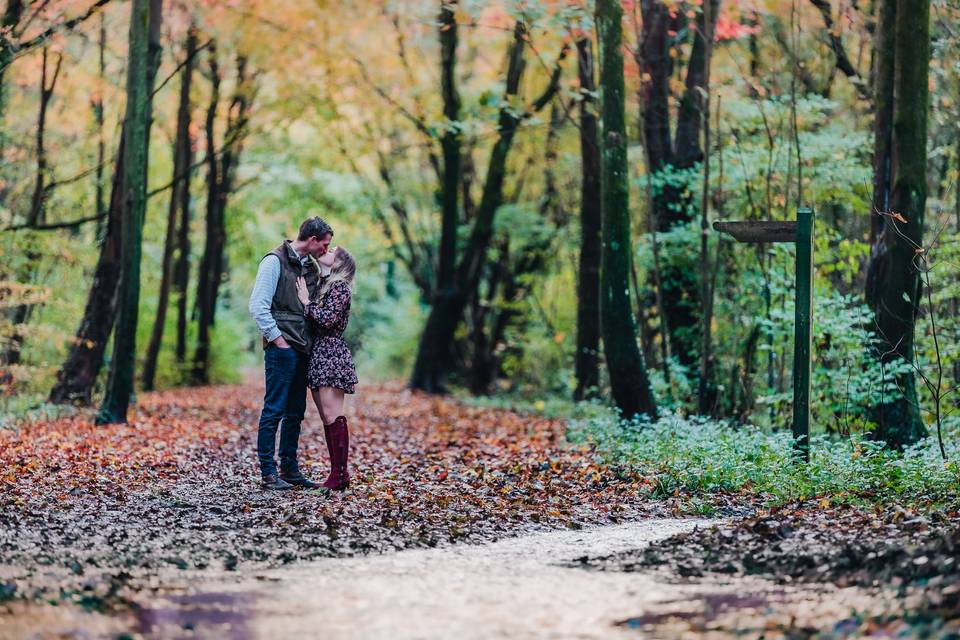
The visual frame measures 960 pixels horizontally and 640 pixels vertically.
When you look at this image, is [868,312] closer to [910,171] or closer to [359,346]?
[910,171]

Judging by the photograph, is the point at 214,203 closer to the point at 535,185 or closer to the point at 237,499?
the point at 535,185

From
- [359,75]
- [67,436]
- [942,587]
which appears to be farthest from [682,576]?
[359,75]

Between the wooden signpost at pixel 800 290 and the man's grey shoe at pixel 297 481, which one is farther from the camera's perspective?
the wooden signpost at pixel 800 290

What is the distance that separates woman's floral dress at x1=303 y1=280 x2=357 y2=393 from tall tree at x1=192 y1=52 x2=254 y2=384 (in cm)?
1845

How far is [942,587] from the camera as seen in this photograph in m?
5.17

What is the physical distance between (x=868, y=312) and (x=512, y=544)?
630 centimetres

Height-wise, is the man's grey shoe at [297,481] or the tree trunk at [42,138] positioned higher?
the tree trunk at [42,138]

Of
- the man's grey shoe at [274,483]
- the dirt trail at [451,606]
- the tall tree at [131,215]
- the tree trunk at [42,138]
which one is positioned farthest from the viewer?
the tree trunk at [42,138]

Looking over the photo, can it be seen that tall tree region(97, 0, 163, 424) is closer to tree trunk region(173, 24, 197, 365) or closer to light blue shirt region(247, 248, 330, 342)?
light blue shirt region(247, 248, 330, 342)

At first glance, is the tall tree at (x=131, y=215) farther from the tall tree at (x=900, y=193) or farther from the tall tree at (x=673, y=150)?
the tall tree at (x=900, y=193)

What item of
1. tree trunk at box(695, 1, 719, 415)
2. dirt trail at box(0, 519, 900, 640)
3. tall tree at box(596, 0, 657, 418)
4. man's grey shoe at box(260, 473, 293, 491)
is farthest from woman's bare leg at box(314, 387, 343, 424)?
tree trunk at box(695, 1, 719, 415)

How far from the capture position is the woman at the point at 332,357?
922 centimetres

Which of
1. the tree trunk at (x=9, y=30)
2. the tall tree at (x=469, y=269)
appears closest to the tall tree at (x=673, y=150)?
the tall tree at (x=469, y=269)

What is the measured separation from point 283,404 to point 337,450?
1.91 ft
